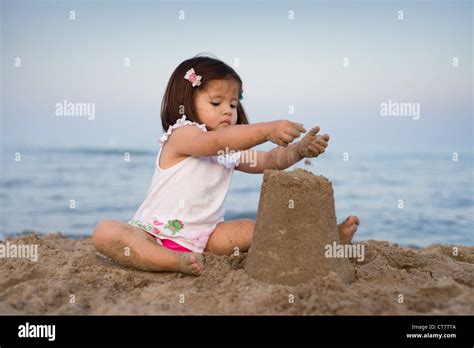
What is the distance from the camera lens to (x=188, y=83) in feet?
11.3

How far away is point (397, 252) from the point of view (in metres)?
3.50

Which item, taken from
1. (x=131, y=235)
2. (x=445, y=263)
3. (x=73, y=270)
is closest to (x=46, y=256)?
(x=73, y=270)

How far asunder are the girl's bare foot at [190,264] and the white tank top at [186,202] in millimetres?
235

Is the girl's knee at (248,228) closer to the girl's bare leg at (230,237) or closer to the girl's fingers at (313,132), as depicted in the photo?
the girl's bare leg at (230,237)

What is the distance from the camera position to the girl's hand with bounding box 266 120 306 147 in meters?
2.75

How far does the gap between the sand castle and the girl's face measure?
26.9 inches

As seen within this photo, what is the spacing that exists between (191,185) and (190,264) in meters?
0.51

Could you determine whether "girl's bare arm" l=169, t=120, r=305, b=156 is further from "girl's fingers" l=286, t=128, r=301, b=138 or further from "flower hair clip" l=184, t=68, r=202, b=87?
"flower hair clip" l=184, t=68, r=202, b=87

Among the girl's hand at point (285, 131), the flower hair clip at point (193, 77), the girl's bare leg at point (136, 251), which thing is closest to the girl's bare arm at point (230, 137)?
the girl's hand at point (285, 131)

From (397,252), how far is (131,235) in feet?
5.19

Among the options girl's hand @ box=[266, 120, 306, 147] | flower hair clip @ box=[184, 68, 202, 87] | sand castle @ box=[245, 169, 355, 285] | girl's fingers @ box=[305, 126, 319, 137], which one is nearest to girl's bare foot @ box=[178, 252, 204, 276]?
sand castle @ box=[245, 169, 355, 285]

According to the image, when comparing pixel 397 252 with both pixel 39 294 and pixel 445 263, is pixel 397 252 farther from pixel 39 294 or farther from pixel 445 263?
pixel 39 294

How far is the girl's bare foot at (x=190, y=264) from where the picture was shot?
3.05 m
